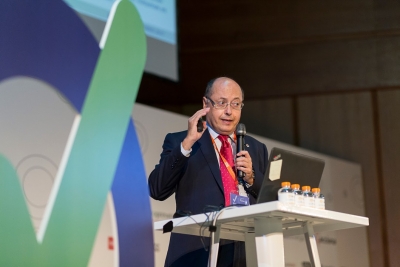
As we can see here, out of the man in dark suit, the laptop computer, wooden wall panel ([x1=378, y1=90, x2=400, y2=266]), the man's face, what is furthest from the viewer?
wooden wall panel ([x1=378, y1=90, x2=400, y2=266])

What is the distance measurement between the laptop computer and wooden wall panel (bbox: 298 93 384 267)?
12.6 feet

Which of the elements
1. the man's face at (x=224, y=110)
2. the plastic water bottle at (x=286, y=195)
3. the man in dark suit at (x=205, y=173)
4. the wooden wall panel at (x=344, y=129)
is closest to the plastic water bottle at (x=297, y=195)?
the plastic water bottle at (x=286, y=195)

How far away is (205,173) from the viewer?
2672 mm

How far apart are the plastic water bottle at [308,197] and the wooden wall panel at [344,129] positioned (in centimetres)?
392

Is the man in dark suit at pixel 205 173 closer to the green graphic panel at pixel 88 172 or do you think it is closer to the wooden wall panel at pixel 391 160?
the green graphic panel at pixel 88 172

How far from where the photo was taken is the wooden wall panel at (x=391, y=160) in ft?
19.5

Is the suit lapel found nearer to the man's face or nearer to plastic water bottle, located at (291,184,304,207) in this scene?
the man's face

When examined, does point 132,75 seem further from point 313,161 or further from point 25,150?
point 313,161

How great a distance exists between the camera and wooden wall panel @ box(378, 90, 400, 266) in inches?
235

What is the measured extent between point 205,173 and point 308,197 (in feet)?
1.79

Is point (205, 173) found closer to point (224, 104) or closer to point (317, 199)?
point (224, 104)

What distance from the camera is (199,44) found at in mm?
6426

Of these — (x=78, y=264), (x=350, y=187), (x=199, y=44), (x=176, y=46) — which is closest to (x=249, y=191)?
(x=78, y=264)

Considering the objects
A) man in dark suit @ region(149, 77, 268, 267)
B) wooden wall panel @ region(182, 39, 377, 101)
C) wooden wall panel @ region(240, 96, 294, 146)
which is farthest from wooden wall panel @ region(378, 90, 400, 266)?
man in dark suit @ region(149, 77, 268, 267)
